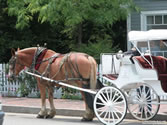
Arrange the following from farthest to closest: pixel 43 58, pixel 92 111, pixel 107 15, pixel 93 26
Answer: pixel 93 26
pixel 107 15
pixel 43 58
pixel 92 111

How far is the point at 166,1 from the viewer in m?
18.5

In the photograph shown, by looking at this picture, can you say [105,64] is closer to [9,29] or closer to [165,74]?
[165,74]

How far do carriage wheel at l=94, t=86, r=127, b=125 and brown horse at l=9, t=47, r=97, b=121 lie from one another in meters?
0.67

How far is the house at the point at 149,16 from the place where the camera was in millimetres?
18547

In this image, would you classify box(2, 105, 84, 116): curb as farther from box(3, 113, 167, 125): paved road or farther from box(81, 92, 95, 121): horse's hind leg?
box(81, 92, 95, 121): horse's hind leg

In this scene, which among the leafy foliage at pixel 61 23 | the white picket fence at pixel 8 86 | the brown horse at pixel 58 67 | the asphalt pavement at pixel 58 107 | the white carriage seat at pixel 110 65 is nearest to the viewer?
the white carriage seat at pixel 110 65

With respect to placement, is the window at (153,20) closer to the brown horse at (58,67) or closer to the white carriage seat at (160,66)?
the brown horse at (58,67)

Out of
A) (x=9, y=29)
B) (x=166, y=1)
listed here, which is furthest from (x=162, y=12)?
(x=9, y=29)

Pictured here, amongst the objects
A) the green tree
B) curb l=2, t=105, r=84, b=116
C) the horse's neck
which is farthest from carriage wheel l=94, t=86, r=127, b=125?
the green tree

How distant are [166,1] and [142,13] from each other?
44.6 inches

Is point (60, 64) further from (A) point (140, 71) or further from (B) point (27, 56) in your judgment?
Answer: (A) point (140, 71)

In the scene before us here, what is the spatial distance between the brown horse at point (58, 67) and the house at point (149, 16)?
25.2 feet

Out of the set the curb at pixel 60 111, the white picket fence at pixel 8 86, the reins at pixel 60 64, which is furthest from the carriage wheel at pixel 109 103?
the white picket fence at pixel 8 86

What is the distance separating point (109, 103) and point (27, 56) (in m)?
3.05
